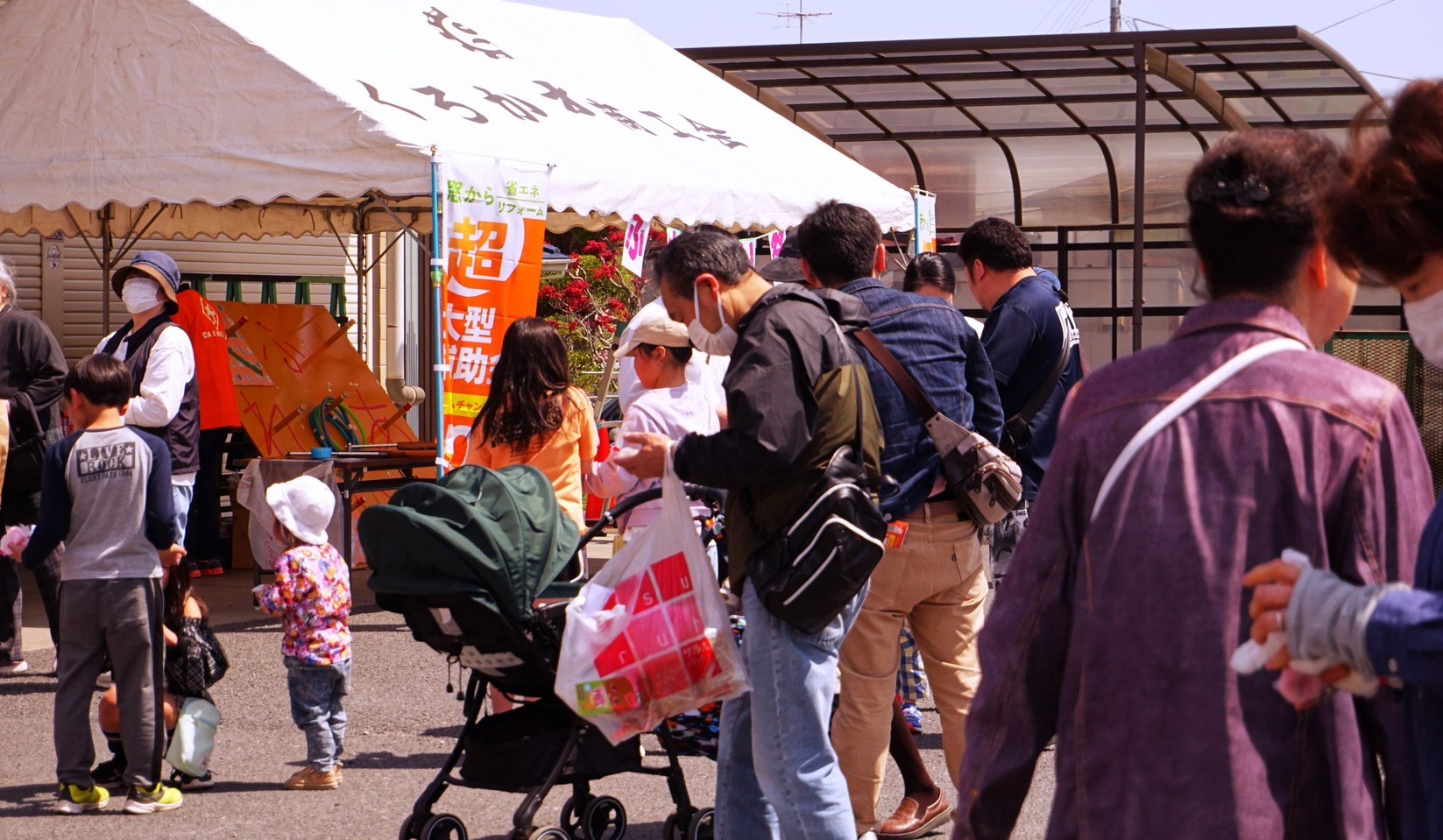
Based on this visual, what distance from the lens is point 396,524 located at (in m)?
4.39

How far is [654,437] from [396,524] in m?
0.92

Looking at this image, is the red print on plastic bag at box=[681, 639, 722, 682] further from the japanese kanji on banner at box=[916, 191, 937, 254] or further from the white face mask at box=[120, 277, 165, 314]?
the japanese kanji on banner at box=[916, 191, 937, 254]

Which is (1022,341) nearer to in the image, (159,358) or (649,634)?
(649,634)

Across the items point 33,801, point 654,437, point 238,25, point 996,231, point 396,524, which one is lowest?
point 33,801

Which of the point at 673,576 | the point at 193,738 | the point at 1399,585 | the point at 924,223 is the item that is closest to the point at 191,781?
the point at 193,738

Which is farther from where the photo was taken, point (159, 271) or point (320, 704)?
point (159, 271)

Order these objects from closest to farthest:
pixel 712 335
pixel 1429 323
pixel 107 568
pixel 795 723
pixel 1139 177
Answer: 1. pixel 1429 323
2. pixel 795 723
3. pixel 712 335
4. pixel 107 568
5. pixel 1139 177

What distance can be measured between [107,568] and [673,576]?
7.70 feet

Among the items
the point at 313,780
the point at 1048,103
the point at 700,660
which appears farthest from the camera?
the point at 1048,103

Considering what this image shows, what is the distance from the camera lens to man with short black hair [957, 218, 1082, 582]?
5.74 meters

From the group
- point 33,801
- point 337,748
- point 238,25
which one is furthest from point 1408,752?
point 238,25

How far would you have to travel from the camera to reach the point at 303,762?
6.18m

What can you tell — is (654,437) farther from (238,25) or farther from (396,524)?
(238,25)

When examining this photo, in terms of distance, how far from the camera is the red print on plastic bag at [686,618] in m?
3.88
